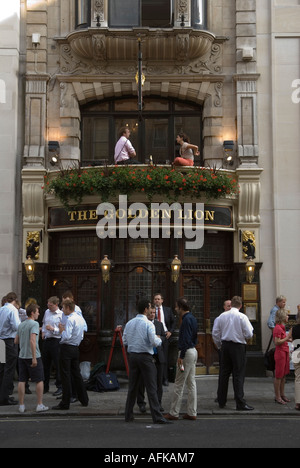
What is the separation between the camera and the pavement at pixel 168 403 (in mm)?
11219

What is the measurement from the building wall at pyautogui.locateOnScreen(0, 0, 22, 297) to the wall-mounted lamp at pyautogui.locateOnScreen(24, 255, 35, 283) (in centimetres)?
45

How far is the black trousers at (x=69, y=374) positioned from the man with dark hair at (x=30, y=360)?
365 mm

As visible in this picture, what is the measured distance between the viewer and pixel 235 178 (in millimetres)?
16391

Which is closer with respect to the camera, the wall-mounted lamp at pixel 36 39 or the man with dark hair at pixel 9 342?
the man with dark hair at pixel 9 342

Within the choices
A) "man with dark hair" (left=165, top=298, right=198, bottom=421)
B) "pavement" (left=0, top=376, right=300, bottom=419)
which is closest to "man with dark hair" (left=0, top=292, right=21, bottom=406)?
"pavement" (left=0, top=376, right=300, bottom=419)

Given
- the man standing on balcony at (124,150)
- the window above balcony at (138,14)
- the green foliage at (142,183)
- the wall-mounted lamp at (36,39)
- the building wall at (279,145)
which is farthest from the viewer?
the wall-mounted lamp at (36,39)

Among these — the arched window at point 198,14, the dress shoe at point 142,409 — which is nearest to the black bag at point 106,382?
the dress shoe at point 142,409

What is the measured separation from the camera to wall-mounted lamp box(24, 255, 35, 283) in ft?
52.5

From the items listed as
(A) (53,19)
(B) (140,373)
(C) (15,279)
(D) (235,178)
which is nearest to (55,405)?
(B) (140,373)

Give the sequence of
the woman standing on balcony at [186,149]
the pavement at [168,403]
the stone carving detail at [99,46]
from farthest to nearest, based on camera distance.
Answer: the stone carving detail at [99,46] → the woman standing on balcony at [186,149] → the pavement at [168,403]

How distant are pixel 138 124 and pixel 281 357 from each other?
25.8 feet

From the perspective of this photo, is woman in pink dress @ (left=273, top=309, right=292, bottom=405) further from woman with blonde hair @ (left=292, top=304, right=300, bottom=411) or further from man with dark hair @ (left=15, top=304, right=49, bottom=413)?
man with dark hair @ (left=15, top=304, right=49, bottom=413)

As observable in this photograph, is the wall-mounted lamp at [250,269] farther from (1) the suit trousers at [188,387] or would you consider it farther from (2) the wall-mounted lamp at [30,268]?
(1) the suit trousers at [188,387]

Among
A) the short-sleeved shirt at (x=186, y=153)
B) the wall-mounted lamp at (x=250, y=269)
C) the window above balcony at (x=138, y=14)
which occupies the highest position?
the window above balcony at (x=138, y=14)
